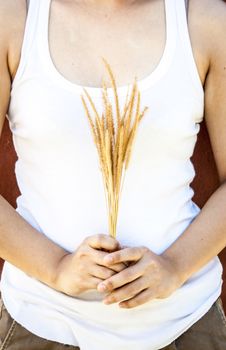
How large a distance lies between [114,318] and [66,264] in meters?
0.17

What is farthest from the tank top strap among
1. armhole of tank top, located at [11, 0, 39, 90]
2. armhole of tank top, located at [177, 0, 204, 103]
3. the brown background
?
the brown background

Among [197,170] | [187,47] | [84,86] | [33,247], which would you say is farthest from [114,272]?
[197,170]

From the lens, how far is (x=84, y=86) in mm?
2039

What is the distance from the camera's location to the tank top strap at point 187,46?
208 cm

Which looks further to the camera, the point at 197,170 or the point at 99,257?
the point at 197,170

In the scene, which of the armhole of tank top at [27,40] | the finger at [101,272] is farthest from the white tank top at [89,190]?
the finger at [101,272]

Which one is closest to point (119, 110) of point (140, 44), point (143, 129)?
point (143, 129)

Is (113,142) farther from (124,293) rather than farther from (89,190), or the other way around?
(124,293)

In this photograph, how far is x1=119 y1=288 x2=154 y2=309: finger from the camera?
6.20 ft

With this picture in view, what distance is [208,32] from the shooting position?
2104 mm

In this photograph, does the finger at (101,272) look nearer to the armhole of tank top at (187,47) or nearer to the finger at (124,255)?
the finger at (124,255)

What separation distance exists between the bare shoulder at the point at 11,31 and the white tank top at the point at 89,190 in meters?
0.02

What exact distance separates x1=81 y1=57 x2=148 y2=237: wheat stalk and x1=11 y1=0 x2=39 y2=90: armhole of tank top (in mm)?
183

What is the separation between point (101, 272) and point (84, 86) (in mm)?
451
